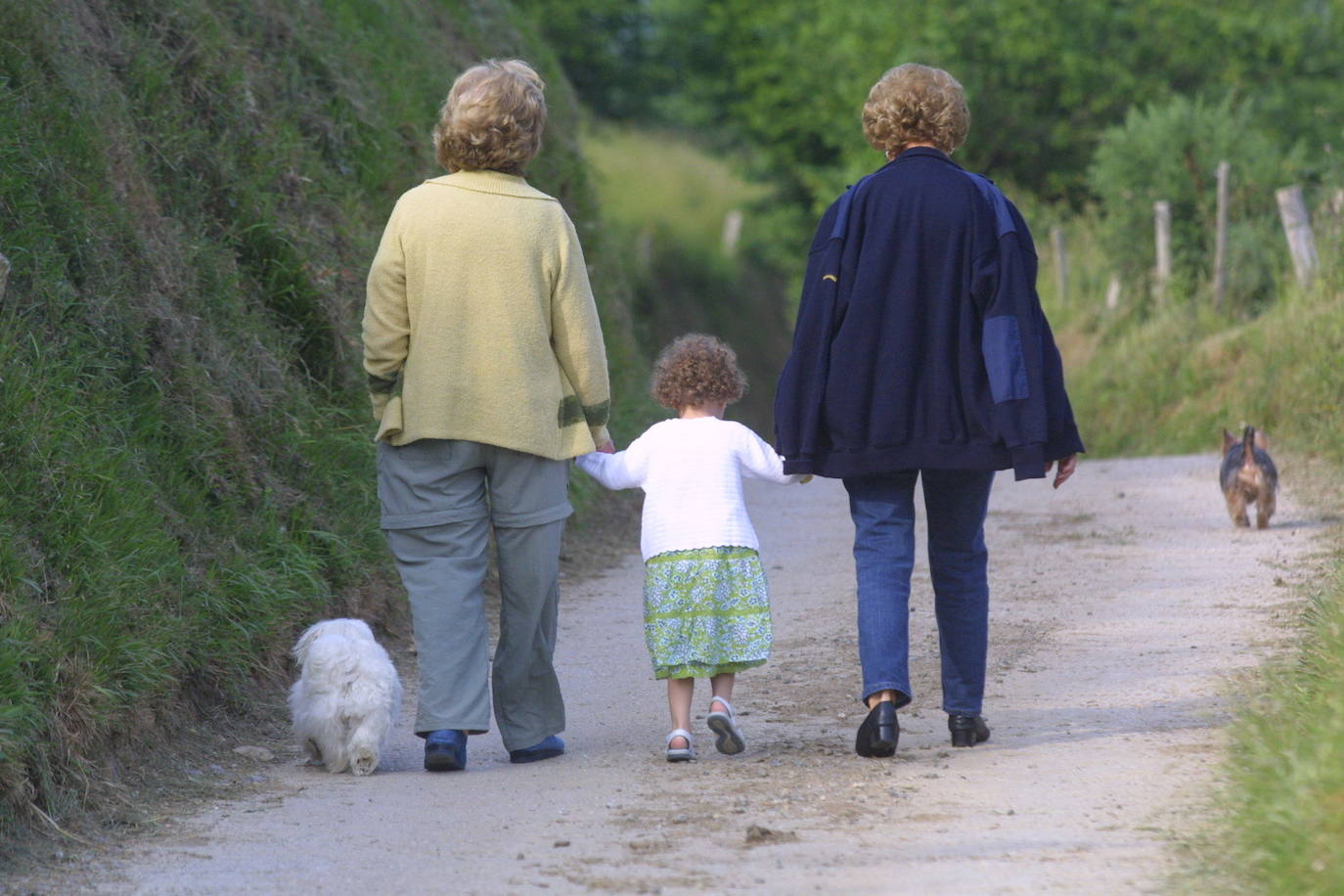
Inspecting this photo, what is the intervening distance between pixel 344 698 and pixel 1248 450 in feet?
20.0

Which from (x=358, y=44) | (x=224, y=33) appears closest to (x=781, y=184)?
(x=358, y=44)

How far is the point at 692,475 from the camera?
4.93 metres

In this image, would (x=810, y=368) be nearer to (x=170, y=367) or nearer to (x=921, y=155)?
(x=921, y=155)

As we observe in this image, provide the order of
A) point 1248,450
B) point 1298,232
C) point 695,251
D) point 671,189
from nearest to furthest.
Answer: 1. point 1248,450
2. point 1298,232
3. point 695,251
4. point 671,189

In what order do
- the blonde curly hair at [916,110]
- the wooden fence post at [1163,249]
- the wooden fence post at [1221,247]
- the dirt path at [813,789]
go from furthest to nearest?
the wooden fence post at [1163,249]
the wooden fence post at [1221,247]
the blonde curly hair at [916,110]
the dirt path at [813,789]

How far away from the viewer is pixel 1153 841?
12.4 ft

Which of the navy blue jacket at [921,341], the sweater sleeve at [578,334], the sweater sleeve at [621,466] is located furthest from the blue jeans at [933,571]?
the sweater sleeve at [578,334]

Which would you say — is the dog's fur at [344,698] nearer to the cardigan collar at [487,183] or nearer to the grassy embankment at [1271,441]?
the cardigan collar at [487,183]

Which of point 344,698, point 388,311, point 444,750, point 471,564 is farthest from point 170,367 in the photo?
point 444,750

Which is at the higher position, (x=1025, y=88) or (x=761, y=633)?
(x=1025, y=88)

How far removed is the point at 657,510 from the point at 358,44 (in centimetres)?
661

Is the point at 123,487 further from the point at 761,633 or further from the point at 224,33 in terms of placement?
the point at 224,33

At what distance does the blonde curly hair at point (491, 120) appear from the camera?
188 inches

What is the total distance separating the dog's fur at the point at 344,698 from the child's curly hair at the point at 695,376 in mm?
1144
